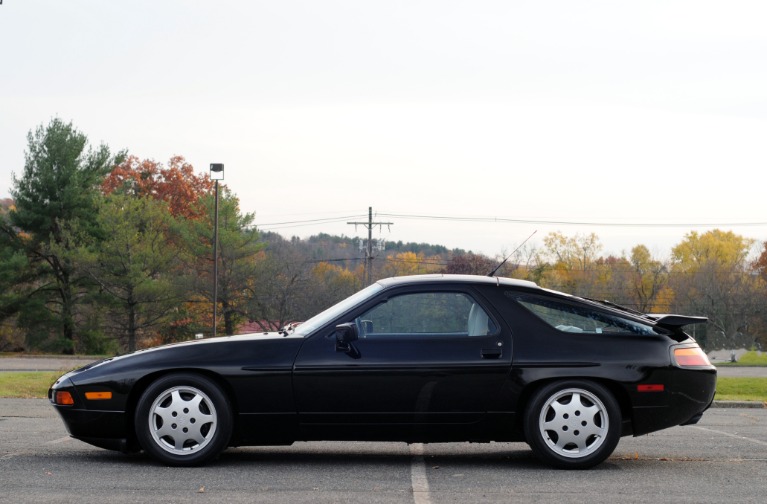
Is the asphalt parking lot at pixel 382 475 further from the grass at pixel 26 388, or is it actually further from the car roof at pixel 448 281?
the grass at pixel 26 388

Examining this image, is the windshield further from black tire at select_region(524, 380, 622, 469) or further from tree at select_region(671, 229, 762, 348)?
tree at select_region(671, 229, 762, 348)

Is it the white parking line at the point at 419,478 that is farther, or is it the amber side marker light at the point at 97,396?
the amber side marker light at the point at 97,396

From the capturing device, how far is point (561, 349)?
7188 millimetres

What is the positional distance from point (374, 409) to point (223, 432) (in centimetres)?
107

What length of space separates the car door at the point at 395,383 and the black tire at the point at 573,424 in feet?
1.17

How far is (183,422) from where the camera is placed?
7.08 meters

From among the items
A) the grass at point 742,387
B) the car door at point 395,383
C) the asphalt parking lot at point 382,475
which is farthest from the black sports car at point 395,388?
the grass at point 742,387

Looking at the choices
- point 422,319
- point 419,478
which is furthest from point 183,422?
point 422,319

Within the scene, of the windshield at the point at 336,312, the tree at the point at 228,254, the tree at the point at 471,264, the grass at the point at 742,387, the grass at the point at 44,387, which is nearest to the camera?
the windshield at the point at 336,312

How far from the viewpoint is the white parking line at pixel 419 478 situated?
6029 mm

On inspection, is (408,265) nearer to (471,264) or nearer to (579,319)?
(471,264)

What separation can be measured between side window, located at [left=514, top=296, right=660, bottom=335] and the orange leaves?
6641 centimetres

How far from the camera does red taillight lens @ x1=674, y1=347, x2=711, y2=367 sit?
7332mm

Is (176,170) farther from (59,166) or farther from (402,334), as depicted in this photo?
(402,334)
